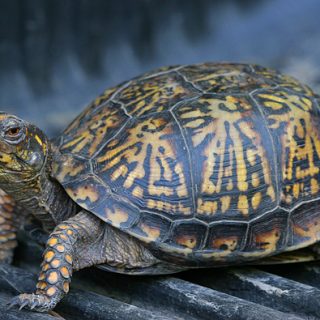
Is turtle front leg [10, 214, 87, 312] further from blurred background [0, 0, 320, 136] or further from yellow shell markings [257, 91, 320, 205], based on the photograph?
blurred background [0, 0, 320, 136]

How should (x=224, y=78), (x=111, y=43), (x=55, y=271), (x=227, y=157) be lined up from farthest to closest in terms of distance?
(x=111, y=43)
(x=224, y=78)
(x=227, y=157)
(x=55, y=271)

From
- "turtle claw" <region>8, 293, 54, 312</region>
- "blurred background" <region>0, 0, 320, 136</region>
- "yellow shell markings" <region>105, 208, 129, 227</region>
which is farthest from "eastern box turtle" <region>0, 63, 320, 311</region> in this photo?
"blurred background" <region>0, 0, 320, 136</region>

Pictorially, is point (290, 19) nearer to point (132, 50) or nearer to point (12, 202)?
point (132, 50)

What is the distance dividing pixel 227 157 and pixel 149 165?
1.09 ft

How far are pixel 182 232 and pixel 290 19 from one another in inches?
134

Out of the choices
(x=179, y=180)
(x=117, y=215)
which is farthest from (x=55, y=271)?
(x=179, y=180)

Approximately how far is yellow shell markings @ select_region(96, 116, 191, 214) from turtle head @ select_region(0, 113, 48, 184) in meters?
0.26

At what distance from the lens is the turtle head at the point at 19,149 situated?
2770mm

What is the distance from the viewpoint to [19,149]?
284 cm

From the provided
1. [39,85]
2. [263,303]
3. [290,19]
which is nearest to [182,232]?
[263,303]

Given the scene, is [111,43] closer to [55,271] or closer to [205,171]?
[205,171]

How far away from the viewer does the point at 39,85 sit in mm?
4910

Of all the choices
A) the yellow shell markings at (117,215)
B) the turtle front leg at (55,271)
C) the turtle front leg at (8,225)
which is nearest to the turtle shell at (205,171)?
the yellow shell markings at (117,215)

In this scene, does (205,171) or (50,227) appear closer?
(205,171)
